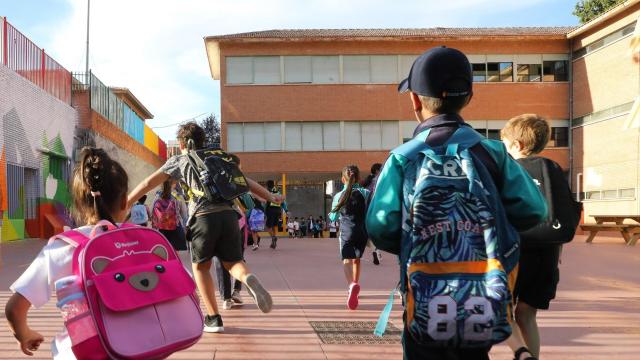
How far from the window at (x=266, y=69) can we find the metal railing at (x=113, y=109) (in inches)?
287

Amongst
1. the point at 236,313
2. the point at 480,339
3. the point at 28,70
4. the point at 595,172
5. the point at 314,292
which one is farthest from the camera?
the point at 595,172

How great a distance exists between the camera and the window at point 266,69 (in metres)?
33.0

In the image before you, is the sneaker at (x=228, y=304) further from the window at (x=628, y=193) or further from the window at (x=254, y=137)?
the window at (x=254, y=137)

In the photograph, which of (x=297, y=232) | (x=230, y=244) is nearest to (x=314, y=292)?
(x=230, y=244)

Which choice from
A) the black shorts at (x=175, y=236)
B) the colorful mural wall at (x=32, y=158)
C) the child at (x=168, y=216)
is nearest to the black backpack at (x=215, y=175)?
the child at (x=168, y=216)

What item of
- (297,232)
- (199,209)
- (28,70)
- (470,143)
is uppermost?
(28,70)

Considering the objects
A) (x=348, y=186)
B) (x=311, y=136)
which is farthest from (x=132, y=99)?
(x=348, y=186)

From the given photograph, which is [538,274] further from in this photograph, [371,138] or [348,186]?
[371,138]

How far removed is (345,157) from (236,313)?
27017mm

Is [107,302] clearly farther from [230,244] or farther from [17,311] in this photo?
[230,244]

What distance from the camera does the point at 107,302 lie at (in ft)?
7.14

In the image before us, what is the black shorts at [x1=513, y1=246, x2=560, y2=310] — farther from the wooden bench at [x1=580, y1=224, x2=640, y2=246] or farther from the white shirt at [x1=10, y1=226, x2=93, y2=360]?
the wooden bench at [x1=580, y1=224, x2=640, y2=246]

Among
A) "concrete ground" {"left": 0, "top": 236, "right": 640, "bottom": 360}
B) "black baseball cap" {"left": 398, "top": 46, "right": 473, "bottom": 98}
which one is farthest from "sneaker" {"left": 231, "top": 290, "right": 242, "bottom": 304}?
"black baseball cap" {"left": 398, "top": 46, "right": 473, "bottom": 98}

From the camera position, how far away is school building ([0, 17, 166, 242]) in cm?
1781
